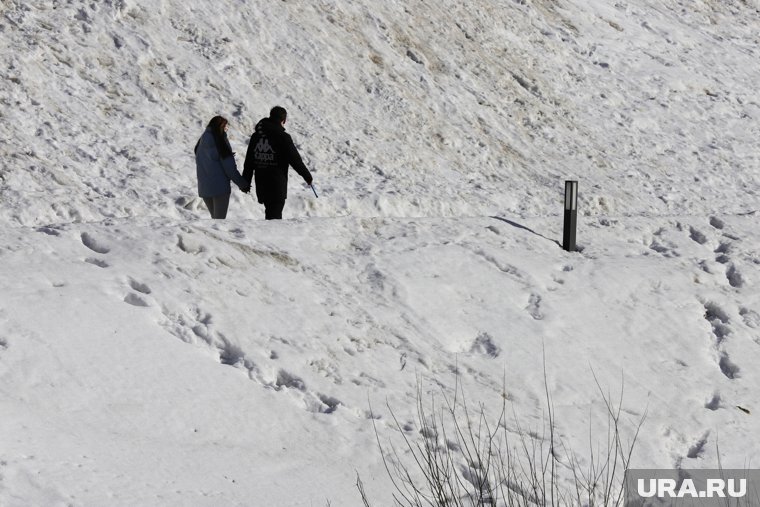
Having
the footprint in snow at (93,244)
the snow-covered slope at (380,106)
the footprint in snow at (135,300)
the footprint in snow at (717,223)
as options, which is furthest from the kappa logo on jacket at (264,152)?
the footprint in snow at (717,223)

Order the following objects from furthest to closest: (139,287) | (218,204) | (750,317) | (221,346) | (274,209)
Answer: (218,204) → (274,209) → (750,317) → (139,287) → (221,346)

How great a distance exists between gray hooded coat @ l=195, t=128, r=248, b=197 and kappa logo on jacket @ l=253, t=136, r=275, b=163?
27 centimetres

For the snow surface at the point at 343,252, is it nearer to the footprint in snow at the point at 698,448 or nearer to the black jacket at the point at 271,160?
the footprint in snow at the point at 698,448

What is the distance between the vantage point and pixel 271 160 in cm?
995

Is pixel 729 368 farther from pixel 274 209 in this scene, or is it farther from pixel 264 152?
pixel 264 152

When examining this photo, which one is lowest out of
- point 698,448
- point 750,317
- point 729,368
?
point 698,448

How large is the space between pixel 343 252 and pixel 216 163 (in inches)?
72.1

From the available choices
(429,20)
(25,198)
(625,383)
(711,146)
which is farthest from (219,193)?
(711,146)

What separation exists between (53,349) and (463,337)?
3.62 meters

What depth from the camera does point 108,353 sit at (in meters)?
6.34

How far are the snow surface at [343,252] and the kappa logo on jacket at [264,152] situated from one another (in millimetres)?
826

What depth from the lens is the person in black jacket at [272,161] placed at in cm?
987

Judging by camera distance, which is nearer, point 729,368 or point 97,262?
point 97,262

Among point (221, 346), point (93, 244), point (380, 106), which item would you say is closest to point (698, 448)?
point (221, 346)
